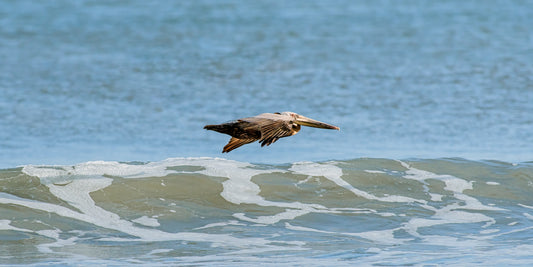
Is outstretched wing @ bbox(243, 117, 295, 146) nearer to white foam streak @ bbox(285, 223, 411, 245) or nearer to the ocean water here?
the ocean water

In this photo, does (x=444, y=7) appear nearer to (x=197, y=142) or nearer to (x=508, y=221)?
(x=197, y=142)

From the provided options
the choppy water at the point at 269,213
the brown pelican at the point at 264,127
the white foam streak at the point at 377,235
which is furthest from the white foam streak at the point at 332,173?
Result: the brown pelican at the point at 264,127

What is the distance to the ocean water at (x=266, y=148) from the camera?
832cm

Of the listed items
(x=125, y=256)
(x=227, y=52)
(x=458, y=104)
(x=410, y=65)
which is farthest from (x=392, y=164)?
(x=227, y=52)

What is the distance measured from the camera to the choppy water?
7.85 metres

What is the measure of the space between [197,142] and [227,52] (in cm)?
607

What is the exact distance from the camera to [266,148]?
38.8 feet

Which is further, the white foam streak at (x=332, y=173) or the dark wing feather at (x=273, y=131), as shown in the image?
the white foam streak at (x=332, y=173)

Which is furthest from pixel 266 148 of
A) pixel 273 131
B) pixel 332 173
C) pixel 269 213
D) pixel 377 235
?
pixel 273 131

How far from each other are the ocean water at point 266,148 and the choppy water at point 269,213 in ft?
0.09

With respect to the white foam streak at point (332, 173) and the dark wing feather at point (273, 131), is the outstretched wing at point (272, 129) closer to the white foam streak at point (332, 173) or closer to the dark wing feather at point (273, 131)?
the dark wing feather at point (273, 131)

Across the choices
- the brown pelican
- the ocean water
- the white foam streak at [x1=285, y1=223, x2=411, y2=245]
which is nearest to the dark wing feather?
the brown pelican

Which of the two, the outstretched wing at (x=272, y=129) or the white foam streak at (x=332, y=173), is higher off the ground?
the outstretched wing at (x=272, y=129)

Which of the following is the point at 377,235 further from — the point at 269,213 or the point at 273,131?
the point at 273,131
